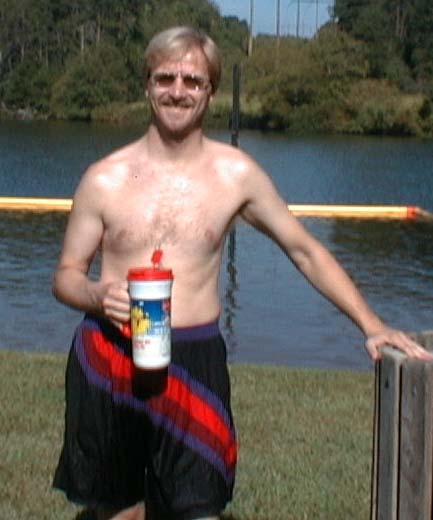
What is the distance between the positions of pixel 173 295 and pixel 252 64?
195ft

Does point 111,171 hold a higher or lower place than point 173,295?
higher

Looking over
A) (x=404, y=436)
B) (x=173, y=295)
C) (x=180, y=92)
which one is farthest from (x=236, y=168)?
(x=404, y=436)

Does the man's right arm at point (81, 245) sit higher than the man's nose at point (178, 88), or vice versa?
the man's nose at point (178, 88)

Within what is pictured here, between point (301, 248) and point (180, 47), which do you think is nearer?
point (180, 47)

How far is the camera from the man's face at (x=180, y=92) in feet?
12.0

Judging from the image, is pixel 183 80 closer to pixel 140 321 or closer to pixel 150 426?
pixel 140 321

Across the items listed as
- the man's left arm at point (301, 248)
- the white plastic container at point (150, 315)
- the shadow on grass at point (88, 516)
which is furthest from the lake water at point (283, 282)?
the white plastic container at point (150, 315)

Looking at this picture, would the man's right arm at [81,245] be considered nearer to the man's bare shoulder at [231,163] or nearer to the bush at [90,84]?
the man's bare shoulder at [231,163]

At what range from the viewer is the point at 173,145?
3785 mm

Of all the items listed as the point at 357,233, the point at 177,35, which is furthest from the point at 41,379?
the point at 357,233

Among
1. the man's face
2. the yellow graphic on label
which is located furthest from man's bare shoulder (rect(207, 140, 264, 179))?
the yellow graphic on label

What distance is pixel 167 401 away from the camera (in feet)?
12.2

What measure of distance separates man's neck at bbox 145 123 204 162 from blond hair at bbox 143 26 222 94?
149 mm

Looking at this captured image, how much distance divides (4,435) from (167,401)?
101 inches
